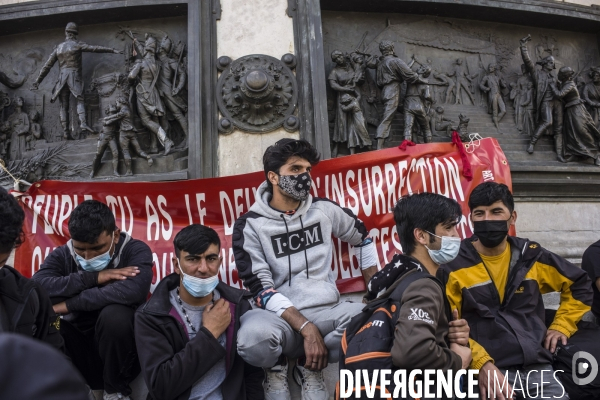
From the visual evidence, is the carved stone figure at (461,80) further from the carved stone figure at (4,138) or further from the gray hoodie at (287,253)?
the carved stone figure at (4,138)

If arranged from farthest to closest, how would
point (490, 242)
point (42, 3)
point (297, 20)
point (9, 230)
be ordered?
point (42, 3), point (297, 20), point (490, 242), point (9, 230)

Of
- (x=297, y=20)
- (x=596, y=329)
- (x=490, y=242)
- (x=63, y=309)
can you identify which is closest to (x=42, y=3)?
(x=297, y=20)

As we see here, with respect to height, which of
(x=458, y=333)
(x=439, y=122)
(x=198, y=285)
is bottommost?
(x=458, y=333)

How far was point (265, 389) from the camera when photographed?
373 cm

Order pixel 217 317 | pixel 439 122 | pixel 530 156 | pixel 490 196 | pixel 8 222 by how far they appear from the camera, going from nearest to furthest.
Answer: pixel 8 222
pixel 217 317
pixel 490 196
pixel 439 122
pixel 530 156

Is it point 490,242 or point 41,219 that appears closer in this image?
point 490,242

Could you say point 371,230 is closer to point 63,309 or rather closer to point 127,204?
point 127,204

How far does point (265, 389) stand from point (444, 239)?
5.12 ft

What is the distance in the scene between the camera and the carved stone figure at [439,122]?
773cm

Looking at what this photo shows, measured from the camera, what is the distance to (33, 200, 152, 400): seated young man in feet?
12.4

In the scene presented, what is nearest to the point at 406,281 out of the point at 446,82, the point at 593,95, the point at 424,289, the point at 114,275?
the point at 424,289

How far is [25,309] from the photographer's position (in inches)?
121

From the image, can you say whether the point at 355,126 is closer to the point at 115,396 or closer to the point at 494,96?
the point at 494,96

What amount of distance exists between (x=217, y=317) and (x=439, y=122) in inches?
206
